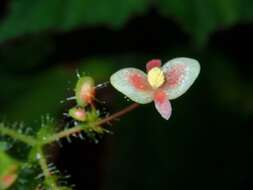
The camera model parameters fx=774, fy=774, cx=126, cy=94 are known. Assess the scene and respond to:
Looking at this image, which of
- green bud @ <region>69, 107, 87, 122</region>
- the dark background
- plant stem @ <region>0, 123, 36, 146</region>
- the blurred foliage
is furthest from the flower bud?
the dark background

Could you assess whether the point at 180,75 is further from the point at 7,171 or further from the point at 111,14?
the point at 111,14

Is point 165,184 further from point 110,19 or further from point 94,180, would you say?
point 110,19

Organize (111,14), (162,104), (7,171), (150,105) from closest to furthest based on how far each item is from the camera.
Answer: (7,171) < (162,104) < (111,14) < (150,105)

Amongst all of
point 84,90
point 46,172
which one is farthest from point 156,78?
point 46,172

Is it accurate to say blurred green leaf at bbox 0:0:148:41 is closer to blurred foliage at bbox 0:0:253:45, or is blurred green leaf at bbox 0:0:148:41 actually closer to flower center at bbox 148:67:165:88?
blurred foliage at bbox 0:0:253:45

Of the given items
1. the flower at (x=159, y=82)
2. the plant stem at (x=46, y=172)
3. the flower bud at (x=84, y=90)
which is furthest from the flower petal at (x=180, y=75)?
Answer: the plant stem at (x=46, y=172)

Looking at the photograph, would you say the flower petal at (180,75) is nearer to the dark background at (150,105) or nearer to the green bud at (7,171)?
the green bud at (7,171)

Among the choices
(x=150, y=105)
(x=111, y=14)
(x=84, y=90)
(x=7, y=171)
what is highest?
(x=111, y=14)
